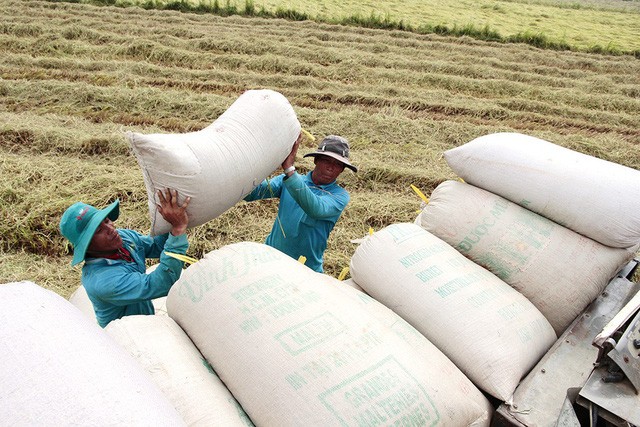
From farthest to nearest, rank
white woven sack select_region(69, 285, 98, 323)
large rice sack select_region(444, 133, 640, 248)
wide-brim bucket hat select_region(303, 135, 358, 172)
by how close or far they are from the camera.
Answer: wide-brim bucket hat select_region(303, 135, 358, 172) → white woven sack select_region(69, 285, 98, 323) → large rice sack select_region(444, 133, 640, 248)

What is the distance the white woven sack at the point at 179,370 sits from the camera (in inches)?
63.6

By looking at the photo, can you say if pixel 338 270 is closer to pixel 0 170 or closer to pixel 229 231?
pixel 229 231

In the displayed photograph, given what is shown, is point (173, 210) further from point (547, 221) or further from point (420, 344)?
point (547, 221)

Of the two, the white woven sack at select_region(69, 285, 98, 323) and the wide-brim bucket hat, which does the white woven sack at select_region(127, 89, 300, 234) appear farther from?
the white woven sack at select_region(69, 285, 98, 323)

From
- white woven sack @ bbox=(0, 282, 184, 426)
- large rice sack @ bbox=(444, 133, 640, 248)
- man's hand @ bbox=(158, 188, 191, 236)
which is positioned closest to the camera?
white woven sack @ bbox=(0, 282, 184, 426)

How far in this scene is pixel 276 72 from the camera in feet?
27.0

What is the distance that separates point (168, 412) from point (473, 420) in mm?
1118

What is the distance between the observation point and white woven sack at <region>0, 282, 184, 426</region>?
118cm

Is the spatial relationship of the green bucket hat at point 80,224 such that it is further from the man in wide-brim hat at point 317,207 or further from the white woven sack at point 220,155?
the man in wide-brim hat at point 317,207

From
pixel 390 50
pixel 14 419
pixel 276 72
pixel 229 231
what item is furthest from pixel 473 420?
pixel 390 50

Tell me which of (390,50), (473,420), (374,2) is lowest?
(473,420)

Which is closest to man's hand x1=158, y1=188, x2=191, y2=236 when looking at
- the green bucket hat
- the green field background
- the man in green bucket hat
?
the man in green bucket hat

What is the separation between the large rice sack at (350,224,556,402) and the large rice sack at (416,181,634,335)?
13 cm

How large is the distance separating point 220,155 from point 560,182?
5.53 ft
